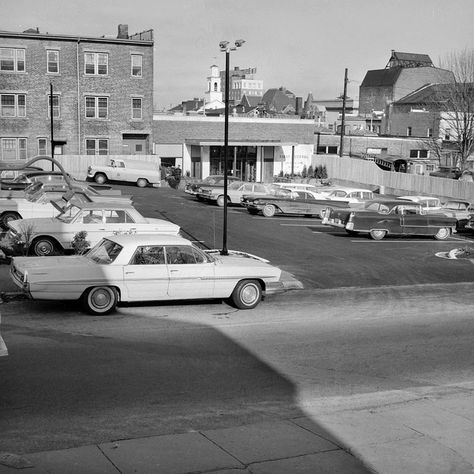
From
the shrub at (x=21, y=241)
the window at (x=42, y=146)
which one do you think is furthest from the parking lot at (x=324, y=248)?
the window at (x=42, y=146)

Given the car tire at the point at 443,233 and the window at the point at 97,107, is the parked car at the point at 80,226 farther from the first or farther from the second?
the window at the point at 97,107

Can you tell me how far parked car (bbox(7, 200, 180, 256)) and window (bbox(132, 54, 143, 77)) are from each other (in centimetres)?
3485

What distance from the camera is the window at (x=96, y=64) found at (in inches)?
1999

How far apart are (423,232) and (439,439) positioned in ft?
66.1

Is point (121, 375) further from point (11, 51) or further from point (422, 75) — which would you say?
point (422, 75)

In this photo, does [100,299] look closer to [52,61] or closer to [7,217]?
[7,217]

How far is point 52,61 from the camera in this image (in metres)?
49.9

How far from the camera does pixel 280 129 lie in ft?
194

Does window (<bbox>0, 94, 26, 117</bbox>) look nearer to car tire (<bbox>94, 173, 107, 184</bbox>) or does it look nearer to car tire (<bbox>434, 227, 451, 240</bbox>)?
car tire (<bbox>94, 173, 107, 184</bbox>)

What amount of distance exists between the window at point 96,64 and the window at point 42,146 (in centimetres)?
580

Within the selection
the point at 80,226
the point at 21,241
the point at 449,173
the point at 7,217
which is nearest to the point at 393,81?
the point at 449,173

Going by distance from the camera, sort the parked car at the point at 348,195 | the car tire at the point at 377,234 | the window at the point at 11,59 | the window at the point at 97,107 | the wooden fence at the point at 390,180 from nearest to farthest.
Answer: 1. the car tire at the point at 377,234
2. the parked car at the point at 348,195
3. the wooden fence at the point at 390,180
4. the window at the point at 11,59
5. the window at the point at 97,107

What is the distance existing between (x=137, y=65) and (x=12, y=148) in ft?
35.9

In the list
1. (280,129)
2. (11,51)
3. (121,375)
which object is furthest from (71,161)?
(121,375)
